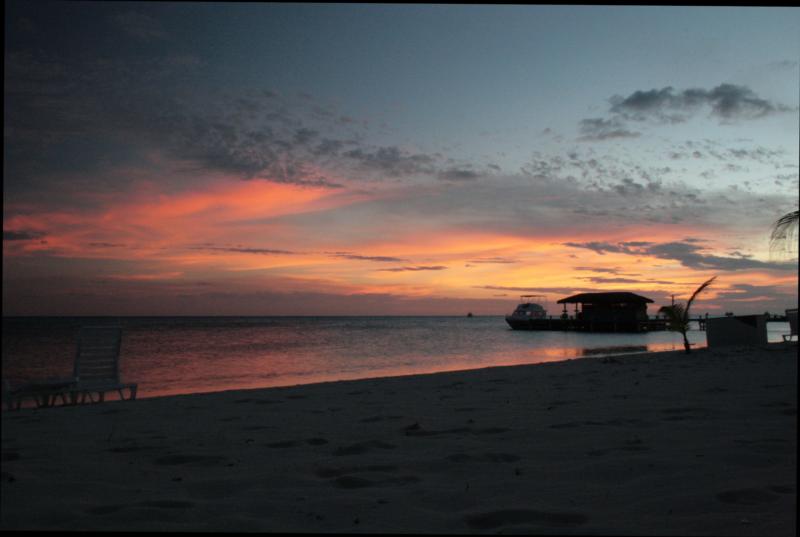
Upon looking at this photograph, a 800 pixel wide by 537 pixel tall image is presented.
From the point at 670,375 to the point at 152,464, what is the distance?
629 cm

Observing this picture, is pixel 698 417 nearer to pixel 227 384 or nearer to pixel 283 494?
pixel 283 494

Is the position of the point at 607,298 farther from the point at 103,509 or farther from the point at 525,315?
the point at 103,509

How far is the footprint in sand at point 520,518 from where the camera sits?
2324 mm

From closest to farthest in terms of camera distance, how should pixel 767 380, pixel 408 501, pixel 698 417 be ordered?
pixel 408 501, pixel 698 417, pixel 767 380

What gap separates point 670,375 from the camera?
7.40 m

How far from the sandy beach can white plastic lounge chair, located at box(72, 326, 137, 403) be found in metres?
1.63

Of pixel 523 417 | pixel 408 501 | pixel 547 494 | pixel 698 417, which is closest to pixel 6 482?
pixel 408 501

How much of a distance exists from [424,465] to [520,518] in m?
0.95

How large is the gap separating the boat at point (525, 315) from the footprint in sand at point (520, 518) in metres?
54.1

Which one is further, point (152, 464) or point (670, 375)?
point (670, 375)

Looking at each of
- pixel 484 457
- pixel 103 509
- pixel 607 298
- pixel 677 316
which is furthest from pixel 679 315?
pixel 607 298

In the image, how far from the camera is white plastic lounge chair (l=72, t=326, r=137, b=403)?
758cm

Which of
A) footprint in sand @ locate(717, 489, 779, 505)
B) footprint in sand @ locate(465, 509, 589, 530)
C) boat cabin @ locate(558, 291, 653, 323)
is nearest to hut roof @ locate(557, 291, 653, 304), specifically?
boat cabin @ locate(558, 291, 653, 323)

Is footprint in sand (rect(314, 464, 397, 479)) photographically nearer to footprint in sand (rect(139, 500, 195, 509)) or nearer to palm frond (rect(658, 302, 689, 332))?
footprint in sand (rect(139, 500, 195, 509))
